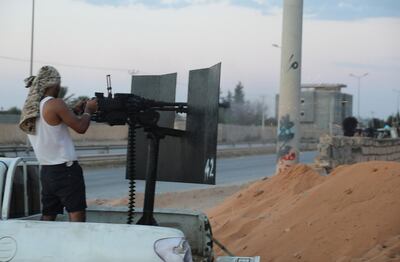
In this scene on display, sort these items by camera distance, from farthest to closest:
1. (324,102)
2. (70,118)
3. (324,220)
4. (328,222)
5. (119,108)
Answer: (324,102) → (324,220) → (328,222) → (119,108) → (70,118)

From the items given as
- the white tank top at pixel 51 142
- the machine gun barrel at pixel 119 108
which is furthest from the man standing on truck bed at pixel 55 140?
the machine gun barrel at pixel 119 108

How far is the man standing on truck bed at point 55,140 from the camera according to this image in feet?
13.7

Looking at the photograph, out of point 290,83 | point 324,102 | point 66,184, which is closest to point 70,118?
point 66,184

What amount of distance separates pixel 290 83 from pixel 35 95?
7.43 meters

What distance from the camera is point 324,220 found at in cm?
696

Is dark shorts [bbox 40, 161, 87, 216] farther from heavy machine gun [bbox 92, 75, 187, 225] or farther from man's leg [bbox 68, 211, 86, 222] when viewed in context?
heavy machine gun [bbox 92, 75, 187, 225]

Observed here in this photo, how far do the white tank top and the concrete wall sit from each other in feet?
38.3

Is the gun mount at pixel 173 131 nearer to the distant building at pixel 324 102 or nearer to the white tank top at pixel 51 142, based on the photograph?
the white tank top at pixel 51 142

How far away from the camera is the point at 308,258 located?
20.6 ft

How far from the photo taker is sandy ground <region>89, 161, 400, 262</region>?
20.5 feet

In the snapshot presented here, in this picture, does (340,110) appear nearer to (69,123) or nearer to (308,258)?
(308,258)

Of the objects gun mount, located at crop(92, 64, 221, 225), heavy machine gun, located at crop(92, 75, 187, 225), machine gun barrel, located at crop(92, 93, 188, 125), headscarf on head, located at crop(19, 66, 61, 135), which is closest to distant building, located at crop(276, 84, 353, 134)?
gun mount, located at crop(92, 64, 221, 225)

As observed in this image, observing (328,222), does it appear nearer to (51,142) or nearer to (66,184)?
(66,184)

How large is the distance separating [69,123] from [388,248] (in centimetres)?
347
